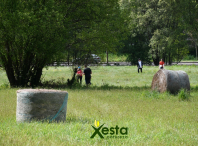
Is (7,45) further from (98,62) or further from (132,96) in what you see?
(132,96)

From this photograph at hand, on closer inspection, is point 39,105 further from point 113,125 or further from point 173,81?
point 173,81

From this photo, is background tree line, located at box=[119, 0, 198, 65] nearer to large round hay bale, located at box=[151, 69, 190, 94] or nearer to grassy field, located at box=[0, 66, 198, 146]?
large round hay bale, located at box=[151, 69, 190, 94]

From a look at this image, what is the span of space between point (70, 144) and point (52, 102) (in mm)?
2281

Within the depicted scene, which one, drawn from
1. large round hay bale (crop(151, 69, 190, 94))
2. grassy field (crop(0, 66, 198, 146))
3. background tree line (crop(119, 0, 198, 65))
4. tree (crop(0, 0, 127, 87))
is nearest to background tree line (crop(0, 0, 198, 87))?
tree (crop(0, 0, 127, 87))

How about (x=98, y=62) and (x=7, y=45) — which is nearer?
(x=7, y=45)

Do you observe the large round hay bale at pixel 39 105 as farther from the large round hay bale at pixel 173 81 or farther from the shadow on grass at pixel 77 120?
the large round hay bale at pixel 173 81

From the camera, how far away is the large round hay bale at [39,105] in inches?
320

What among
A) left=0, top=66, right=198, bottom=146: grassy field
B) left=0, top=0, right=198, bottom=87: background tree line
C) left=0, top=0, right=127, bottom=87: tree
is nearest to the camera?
left=0, top=66, right=198, bottom=146: grassy field

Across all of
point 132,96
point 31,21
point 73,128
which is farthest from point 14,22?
point 73,128

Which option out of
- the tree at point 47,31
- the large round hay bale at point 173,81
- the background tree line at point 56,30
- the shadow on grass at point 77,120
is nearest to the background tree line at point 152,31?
the background tree line at point 56,30

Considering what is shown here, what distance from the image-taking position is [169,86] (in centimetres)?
1554

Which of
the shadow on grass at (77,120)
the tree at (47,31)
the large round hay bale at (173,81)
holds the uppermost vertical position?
the tree at (47,31)

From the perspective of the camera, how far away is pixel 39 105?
8156 millimetres

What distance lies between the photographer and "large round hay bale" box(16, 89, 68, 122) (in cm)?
812
